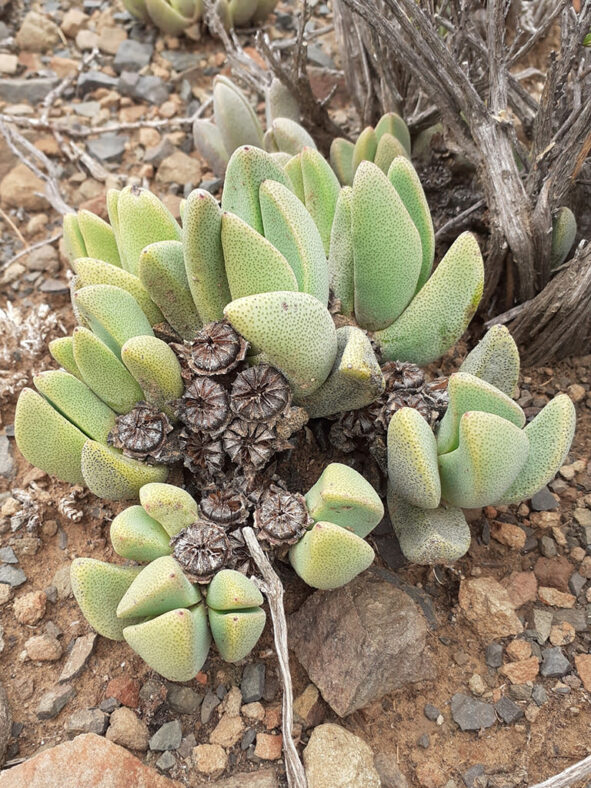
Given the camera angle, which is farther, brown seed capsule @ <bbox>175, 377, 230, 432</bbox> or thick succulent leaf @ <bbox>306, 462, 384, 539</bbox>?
brown seed capsule @ <bbox>175, 377, 230, 432</bbox>

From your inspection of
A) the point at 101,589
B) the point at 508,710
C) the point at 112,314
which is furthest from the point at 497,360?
the point at 101,589

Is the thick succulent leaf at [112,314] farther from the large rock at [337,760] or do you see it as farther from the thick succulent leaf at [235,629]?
the large rock at [337,760]

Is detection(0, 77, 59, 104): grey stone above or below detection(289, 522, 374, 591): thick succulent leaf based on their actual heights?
above

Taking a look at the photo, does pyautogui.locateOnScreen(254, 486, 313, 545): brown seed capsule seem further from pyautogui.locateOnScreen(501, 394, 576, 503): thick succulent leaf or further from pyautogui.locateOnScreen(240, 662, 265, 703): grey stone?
pyautogui.locateOnScreen(501, 394, 576, 503): thick succulent leaf

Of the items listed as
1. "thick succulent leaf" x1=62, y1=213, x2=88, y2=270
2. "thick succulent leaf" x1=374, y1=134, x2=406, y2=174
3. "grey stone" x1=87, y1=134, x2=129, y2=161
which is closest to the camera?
"thick succulent leaf" x1=62, y1=213, x2=88, y2=270

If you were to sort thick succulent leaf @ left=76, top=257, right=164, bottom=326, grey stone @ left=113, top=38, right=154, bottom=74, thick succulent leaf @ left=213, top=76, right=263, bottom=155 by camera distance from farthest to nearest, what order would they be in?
grey stone @ left=113, top=38, right=154, bottom=74 < thick succulent leaf @ left=213, top=76, right=263, bottom=155 < thick succulent leaf @ left=76, top=257, right=164, bottom=326

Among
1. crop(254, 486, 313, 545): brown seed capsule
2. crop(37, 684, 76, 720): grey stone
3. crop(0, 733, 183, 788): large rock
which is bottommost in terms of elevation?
crop(37, 684, 76, 720): grey stone

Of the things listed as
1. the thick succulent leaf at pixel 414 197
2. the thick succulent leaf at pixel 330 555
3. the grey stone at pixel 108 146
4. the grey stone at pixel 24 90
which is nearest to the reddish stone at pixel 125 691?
the thick succulent leaf at pixel 330 555

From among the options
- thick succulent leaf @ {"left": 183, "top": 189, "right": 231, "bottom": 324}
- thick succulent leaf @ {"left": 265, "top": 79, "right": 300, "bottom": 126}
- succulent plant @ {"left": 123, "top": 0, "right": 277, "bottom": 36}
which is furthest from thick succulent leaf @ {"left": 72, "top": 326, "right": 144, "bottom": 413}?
succulent plant @ {"left": 123, "top": 0, "right": 277, "bottom": 36}

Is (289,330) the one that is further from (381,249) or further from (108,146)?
(108,146)
